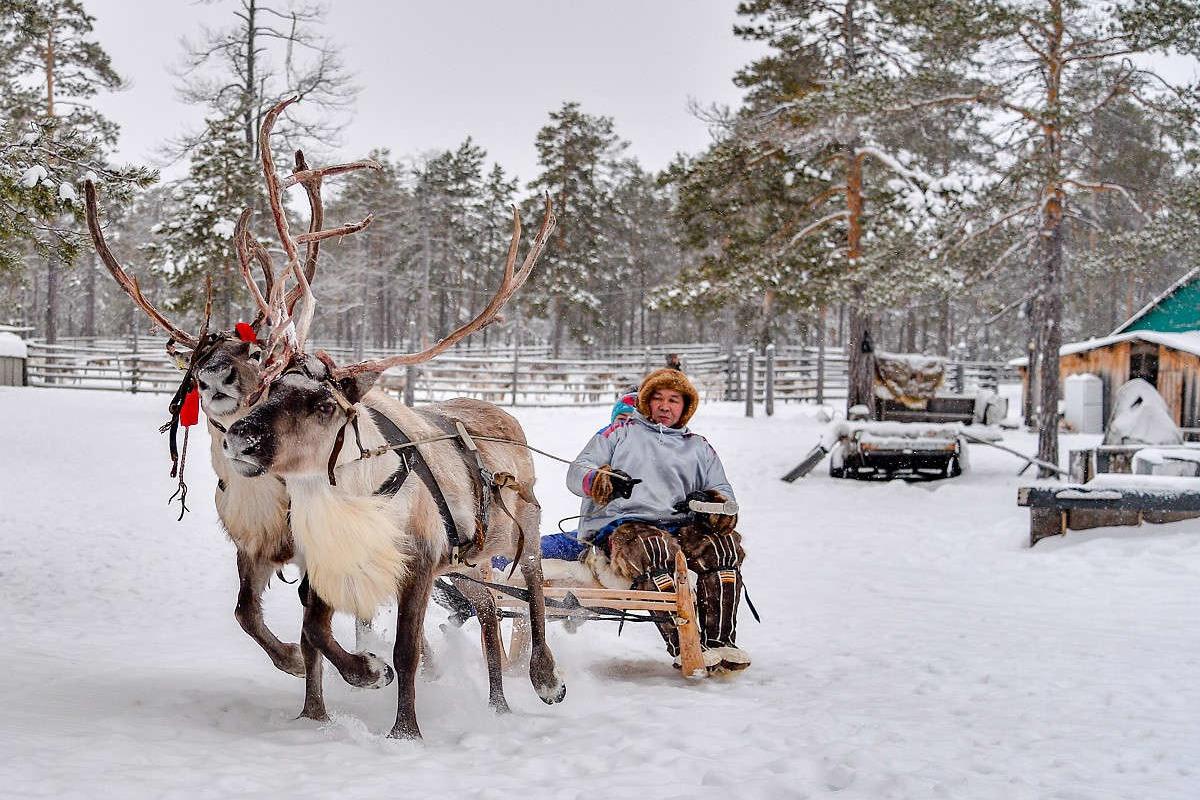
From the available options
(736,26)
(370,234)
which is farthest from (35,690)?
(370,234)

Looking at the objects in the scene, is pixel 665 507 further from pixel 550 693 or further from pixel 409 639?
pixel 409 639

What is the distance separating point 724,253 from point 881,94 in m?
4.96

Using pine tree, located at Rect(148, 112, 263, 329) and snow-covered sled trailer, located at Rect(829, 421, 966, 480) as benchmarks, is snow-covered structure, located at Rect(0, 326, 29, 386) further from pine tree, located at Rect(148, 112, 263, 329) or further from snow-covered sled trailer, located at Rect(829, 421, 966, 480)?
snow-covered sled trailer, located at Rect(829, 421, 966, 480)

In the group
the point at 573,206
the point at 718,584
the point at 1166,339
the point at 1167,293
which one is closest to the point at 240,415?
the point at 718,584

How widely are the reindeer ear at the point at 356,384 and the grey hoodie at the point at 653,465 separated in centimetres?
170

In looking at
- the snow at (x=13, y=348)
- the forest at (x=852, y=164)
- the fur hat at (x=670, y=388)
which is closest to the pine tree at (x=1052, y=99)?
the forest at (x=852, y=164)

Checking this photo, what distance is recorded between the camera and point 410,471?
3756mm

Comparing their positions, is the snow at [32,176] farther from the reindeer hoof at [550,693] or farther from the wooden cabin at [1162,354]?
the wooden cabin at [1162,354]

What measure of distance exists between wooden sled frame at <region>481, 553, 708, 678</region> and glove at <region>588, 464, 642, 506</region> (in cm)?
44

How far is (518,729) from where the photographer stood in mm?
3826

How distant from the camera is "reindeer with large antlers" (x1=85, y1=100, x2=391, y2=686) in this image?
12.4ft

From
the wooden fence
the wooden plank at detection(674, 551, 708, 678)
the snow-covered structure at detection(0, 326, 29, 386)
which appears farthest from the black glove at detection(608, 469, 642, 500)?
the snow-covered structure at detection(0, 326, 29, 386)

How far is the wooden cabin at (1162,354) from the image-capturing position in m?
16.6

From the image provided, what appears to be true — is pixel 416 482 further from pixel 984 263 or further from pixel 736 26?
pixel 736 26
